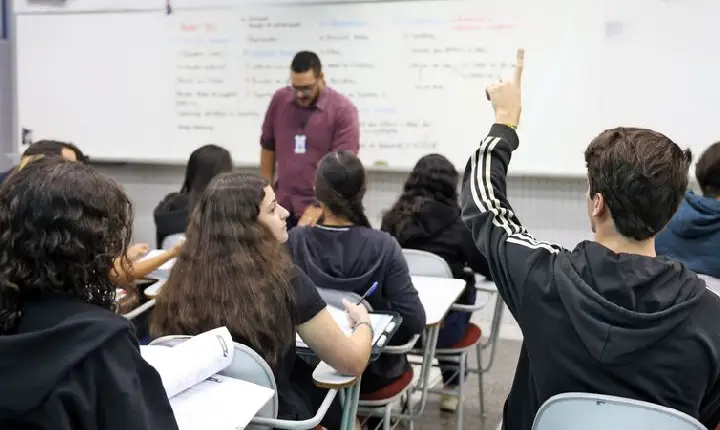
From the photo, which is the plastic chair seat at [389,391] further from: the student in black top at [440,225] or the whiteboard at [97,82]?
the whiteboard at [97,82]

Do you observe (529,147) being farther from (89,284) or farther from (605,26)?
(89,284)

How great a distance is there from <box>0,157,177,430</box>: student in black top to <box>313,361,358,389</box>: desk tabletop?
756mm

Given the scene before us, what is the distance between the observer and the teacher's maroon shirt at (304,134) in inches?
152

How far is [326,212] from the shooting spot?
7.69 ft

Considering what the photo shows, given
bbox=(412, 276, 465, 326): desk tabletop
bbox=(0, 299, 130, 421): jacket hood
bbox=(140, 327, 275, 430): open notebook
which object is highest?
bbox=(0, 299, 130, 421): jacket hood

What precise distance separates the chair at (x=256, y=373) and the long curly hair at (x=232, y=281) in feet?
0.29

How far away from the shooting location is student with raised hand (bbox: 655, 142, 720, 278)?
Result: 2.38 m

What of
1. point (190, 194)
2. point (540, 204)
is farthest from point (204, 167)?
point (540, 204)

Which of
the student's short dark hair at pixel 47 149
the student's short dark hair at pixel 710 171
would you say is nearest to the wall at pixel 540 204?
the student's short dark hair at pixel 47 149

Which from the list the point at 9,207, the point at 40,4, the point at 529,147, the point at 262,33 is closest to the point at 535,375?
the point at 9,207

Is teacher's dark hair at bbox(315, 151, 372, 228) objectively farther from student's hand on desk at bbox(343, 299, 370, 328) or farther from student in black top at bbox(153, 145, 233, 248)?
student in black top at bbox(153, 145, 233, 248)

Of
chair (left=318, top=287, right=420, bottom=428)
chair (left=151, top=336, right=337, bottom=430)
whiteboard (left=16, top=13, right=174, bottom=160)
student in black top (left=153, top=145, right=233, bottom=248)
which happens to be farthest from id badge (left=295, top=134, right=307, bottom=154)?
chair (left=151, top=336, right=337, bottom=430)

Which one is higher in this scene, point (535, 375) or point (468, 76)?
point (468, 76)

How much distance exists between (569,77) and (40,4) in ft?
11.2
